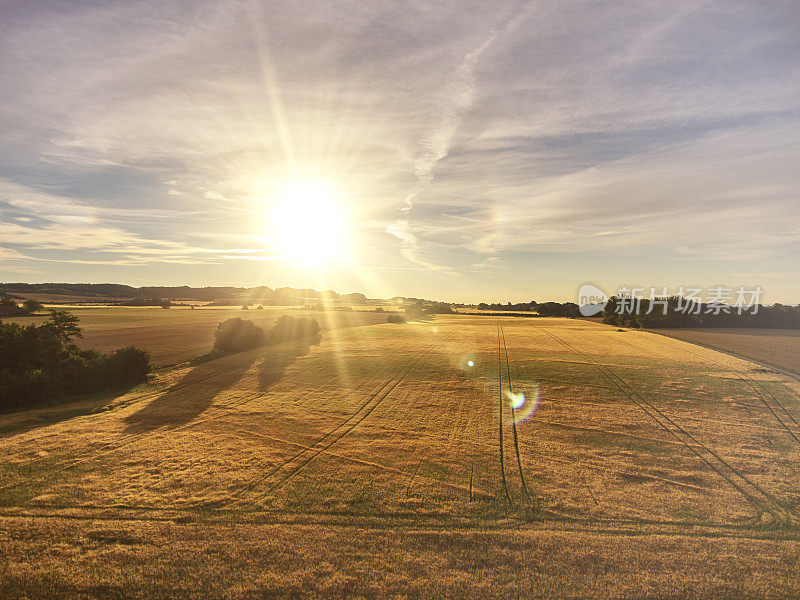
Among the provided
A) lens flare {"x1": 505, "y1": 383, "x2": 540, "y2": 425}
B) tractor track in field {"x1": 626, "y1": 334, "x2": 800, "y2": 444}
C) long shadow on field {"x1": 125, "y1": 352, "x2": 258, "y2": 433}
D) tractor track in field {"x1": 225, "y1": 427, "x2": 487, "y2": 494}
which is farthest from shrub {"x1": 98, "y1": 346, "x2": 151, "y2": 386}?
tractor track in field {"x1": 626, "y1": 334, "x2": 800, "y2": 444}

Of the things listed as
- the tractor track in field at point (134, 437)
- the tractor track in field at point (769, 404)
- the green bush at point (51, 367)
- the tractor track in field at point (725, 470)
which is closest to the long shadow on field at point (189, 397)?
the tractor track in field at point (134, 437)

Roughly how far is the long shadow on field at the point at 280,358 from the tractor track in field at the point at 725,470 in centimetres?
2204

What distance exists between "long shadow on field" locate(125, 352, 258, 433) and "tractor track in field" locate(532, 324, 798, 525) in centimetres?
2171

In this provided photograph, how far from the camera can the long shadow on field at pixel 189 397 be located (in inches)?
762

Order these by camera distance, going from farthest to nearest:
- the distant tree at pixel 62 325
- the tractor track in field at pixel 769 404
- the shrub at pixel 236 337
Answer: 1. the shrub at pixel 236 337
2. the distant tree at pixel 62 325
3. the tractor track in field at pixel 769 404

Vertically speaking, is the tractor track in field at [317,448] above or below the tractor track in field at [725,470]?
below

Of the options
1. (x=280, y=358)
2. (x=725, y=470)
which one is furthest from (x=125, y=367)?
(x=725, y=470)

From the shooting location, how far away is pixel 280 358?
36.4 metres

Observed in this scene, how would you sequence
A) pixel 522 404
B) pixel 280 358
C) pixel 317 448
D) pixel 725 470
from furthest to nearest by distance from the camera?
pixel 280 358
pixel 522 404
pixel 317 448
pixel 725 470

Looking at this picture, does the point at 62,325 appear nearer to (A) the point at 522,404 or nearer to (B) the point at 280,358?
(B) the point at 280,358

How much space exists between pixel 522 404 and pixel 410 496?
11790 millimetres

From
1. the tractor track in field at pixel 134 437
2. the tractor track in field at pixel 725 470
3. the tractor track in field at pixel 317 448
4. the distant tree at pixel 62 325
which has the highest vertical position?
the distant tree at pixel 62 325

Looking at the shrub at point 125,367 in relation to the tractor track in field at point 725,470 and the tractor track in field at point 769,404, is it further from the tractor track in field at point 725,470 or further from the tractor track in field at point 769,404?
the tractor track in field at point 769,404

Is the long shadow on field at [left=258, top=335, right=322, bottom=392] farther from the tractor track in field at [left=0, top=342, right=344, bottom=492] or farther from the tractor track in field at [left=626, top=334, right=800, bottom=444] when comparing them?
the tractor track in field at [left=626, top=334, right=800, bottom=444]
